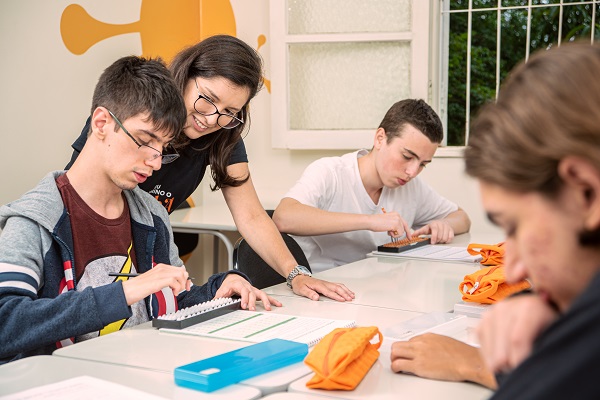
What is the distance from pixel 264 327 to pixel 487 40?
14.5 ft

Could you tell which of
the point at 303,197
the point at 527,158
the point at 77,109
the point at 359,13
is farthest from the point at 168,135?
the point at 359,13

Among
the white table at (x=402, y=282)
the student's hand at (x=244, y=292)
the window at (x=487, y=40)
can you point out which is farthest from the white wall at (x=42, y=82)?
the student's hand at (x=244, y=292)

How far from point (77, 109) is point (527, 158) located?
3052 millimetres

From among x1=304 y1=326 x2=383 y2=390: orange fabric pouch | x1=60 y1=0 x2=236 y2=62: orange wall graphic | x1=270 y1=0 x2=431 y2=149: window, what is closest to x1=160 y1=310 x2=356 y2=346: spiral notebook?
x1=304 y1=326 x2=383 y2=390: orange fabric pouch

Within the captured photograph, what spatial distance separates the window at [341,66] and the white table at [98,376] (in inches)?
111

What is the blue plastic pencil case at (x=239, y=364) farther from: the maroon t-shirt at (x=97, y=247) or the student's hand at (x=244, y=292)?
the maroon t-shirt at (x=97, y=247)

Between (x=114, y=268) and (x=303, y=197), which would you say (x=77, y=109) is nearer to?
(x=303, y=197)

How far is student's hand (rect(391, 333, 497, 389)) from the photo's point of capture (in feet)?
3.92

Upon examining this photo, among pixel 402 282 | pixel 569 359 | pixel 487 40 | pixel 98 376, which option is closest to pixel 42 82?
pixel 402 282

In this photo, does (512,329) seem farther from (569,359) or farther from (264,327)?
(264,327)

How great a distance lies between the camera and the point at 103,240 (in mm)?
1728

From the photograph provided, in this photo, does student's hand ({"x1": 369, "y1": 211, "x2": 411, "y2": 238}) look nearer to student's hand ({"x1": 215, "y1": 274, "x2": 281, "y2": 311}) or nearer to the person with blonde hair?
student's hand ({"x1": 215, "y1": 274, "x2": 281, "y2": 311})

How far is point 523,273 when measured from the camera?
0.71 m

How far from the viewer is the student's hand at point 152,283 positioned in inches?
57.7
